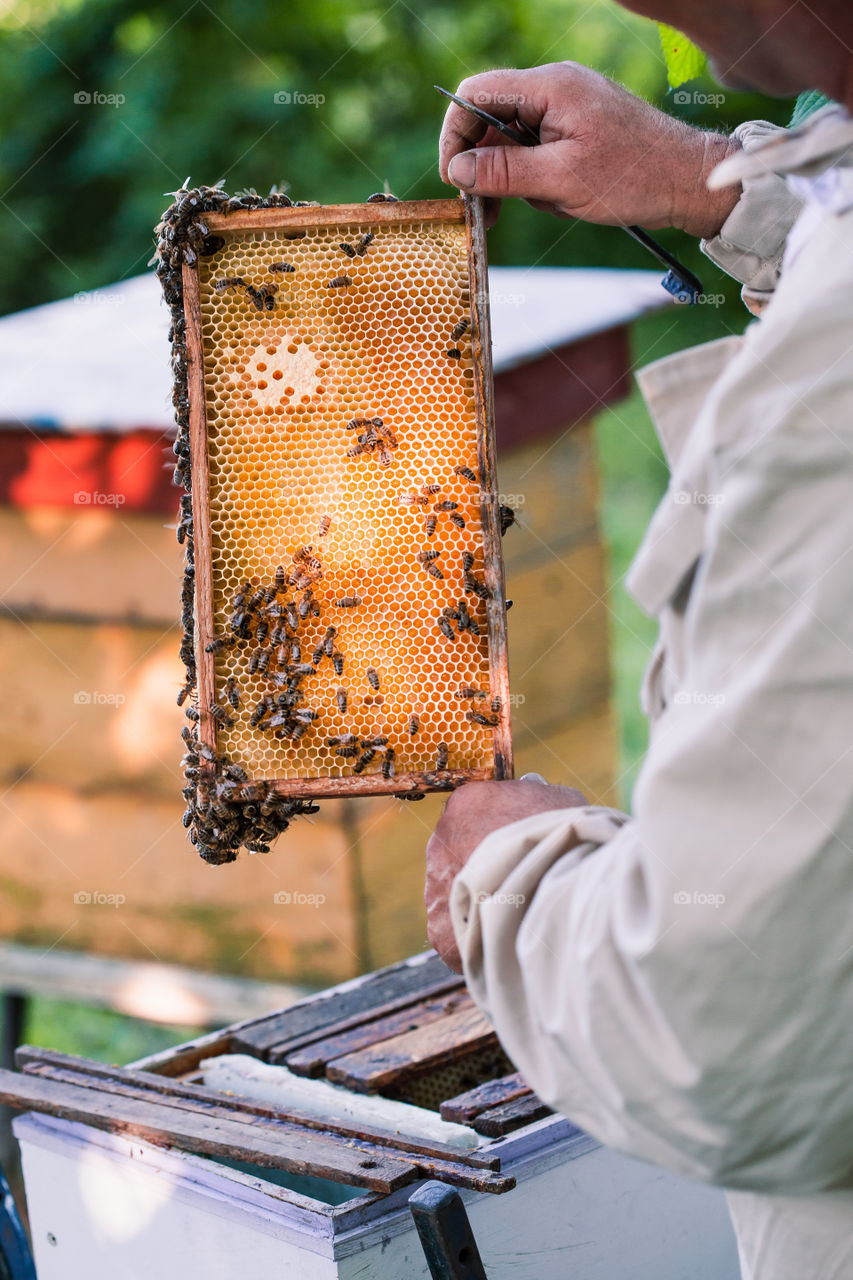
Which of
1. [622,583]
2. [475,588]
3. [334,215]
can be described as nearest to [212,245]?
[334,215]

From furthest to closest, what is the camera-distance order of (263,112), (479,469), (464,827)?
1. (263,112)
2. (479,469)
3. (464,827)

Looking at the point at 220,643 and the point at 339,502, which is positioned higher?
the point at 339,502

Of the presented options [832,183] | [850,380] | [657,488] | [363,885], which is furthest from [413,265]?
[657,488]

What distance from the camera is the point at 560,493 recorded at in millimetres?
4211

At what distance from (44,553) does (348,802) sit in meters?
Result: 1.34

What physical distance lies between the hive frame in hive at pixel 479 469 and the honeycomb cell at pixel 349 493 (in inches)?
0.8

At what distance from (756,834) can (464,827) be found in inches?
19.7

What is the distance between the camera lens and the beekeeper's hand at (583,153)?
5.76 feet

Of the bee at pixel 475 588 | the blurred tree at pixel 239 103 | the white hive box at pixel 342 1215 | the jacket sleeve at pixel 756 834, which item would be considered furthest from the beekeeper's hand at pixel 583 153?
the blurred tree at pixel 239 103

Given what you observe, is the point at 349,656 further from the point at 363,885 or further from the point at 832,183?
the point at 363,885

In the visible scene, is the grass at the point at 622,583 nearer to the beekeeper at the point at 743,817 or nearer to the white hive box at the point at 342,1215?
the white hive box at the point at 342,1215

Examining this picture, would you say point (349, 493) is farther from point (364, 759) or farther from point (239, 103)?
point (239, 103)

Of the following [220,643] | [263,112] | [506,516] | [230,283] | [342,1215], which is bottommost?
[342,1215]

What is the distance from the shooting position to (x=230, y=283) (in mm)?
1725
